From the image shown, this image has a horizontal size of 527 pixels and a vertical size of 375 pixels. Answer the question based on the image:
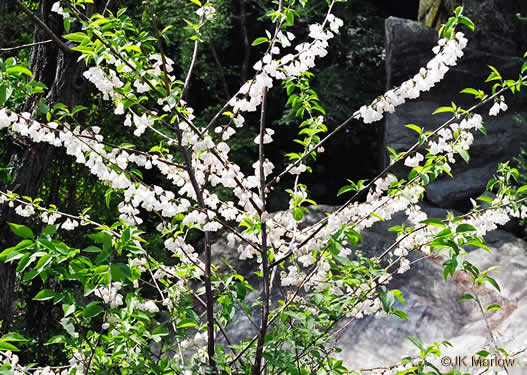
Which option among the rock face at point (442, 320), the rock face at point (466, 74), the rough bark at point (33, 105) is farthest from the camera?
the rock face at point (466, 74)

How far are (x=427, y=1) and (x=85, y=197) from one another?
4482 mm

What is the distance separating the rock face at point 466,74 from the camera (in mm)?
5613

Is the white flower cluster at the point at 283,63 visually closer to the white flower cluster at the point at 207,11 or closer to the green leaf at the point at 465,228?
the white flower cluster at the point at 207,11

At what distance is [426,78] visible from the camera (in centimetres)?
Answer: 168

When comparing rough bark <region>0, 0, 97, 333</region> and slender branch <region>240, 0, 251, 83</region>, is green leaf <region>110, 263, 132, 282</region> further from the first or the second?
slender branch <region>240, 0, 251, 83</region>

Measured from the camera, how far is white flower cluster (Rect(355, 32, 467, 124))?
1617mm

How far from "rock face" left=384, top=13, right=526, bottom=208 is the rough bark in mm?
3847

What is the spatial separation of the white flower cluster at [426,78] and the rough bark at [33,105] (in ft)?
4.55

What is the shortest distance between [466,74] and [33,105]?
182 inches

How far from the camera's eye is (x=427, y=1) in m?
6.22

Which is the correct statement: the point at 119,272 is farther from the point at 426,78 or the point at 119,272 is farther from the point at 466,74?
the point at 466,74

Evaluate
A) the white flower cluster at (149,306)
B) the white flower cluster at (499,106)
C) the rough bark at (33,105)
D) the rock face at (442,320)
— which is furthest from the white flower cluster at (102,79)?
the rock face at (442,320)

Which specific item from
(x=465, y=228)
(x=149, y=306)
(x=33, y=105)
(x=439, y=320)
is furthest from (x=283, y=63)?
(x=439, y=320)

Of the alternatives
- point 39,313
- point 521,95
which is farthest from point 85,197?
point 521,95
